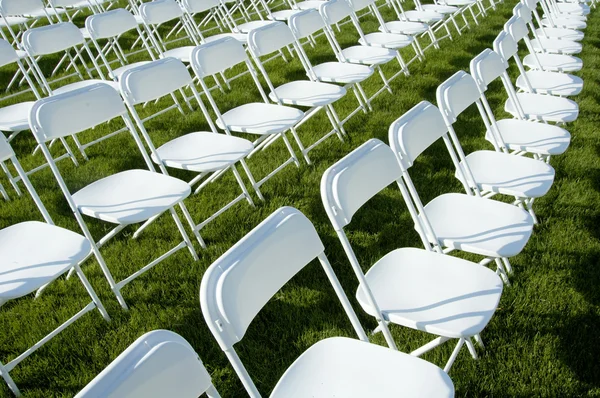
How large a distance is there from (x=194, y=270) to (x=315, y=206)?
1.00m

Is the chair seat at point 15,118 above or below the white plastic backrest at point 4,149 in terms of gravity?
above

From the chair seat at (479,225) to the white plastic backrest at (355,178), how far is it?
16.6 inches

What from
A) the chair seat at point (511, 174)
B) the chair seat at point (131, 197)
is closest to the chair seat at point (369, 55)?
the chair seat at point (511, 174)

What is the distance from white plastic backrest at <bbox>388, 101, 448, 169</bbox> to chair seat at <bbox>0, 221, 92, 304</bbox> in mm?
1561

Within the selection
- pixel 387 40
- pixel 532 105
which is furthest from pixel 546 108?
pixel 387 40

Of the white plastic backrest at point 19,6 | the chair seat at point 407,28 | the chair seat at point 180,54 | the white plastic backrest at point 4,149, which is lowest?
the chair seat at point 407,28

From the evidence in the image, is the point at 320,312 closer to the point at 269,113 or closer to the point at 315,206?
the point at 315,206

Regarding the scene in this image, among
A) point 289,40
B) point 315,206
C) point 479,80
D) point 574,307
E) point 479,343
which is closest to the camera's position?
point 479,343

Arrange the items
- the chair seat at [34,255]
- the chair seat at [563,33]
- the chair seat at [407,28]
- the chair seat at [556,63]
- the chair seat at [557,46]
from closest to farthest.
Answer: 1. the chair seat at [34,255]
2. the chair seat at [556,63]
3. the chair seat at [557,46]
4. the chair seat at [563,33]
5. the chair seat at [407,28]

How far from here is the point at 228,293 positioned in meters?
1.77

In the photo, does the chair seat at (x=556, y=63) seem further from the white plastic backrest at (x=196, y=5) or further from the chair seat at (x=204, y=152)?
the white plastic backrest at (x=196, y=5)

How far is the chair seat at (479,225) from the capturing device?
8.50ft

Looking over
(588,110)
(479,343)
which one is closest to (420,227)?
(479,343)

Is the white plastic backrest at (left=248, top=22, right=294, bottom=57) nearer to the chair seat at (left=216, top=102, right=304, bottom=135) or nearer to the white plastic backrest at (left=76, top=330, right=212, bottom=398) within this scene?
the chair seat at (left=216, top=102, right=304, bottom=135)
